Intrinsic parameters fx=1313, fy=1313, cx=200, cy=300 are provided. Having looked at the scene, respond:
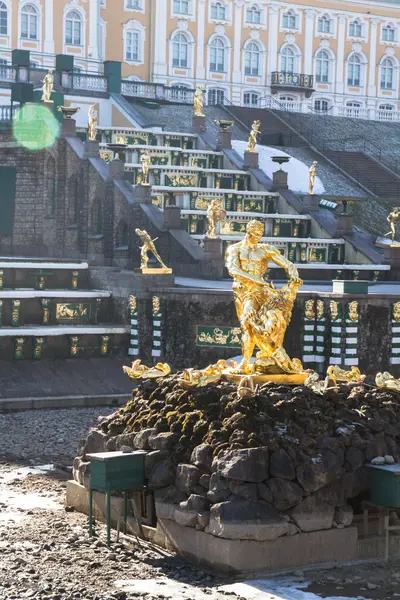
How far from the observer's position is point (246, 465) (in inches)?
607

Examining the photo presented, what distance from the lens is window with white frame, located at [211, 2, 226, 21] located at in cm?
7012

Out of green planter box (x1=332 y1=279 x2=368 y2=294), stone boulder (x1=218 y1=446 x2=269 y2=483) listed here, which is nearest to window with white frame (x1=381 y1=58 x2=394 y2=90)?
green planter box (x1=332 y1=279 x2=368 y2=294)

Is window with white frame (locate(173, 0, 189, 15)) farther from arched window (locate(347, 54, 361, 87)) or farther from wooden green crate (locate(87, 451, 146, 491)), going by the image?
wooden green crate (locate(87, 451, 146, 491))

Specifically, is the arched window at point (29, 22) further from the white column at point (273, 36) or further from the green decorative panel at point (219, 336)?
the green decorative panel at point (219, 336)

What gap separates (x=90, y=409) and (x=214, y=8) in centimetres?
4550

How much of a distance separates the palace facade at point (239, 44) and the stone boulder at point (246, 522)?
49.0m

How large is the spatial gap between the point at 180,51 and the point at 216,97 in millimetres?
3040

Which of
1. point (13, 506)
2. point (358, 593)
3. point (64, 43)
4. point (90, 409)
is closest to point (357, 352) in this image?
point (90, 409)

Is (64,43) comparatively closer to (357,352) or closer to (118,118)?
(118,118)

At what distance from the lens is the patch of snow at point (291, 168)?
46.9 m

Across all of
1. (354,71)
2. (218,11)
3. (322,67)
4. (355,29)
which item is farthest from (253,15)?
(354,71)

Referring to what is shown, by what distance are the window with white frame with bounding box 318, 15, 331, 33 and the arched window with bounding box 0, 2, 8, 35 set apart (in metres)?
19.9

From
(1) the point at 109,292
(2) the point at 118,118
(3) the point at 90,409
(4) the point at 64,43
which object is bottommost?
(3) the point at 90,409

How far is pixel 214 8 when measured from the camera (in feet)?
230
